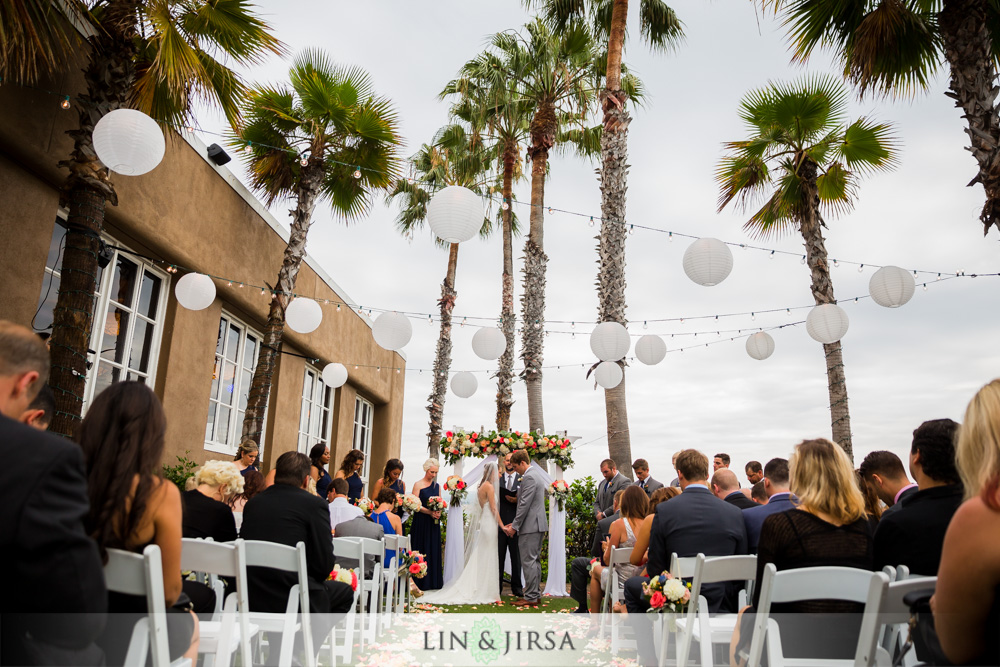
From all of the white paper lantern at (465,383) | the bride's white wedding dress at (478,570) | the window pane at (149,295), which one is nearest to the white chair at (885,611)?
the bride's white wedding dress at (478,570)

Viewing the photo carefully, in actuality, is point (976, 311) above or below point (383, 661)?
above

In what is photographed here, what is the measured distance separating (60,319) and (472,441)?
5.52 m

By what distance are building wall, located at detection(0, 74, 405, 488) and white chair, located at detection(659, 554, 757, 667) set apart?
646cm

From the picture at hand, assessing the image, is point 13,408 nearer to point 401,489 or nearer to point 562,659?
point 562,659

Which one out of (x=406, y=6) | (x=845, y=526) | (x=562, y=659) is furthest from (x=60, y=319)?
(x=406, y=6)

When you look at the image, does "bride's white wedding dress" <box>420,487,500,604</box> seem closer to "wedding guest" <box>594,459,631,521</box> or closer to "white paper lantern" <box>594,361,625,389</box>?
"wedding guest" <box>594,459,631,521</box>

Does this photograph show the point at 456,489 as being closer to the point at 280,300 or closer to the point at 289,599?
the point at 280,300

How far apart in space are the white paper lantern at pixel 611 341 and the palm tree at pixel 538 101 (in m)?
4.36

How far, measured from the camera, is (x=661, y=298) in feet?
52.5

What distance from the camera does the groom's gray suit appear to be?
846cm

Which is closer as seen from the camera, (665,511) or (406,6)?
(665,511)

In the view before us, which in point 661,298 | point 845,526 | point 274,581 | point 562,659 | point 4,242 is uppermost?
point 661,298

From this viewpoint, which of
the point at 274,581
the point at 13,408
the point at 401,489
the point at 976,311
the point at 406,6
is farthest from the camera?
the point at 406,6

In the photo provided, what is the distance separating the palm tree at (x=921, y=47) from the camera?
613 cm
